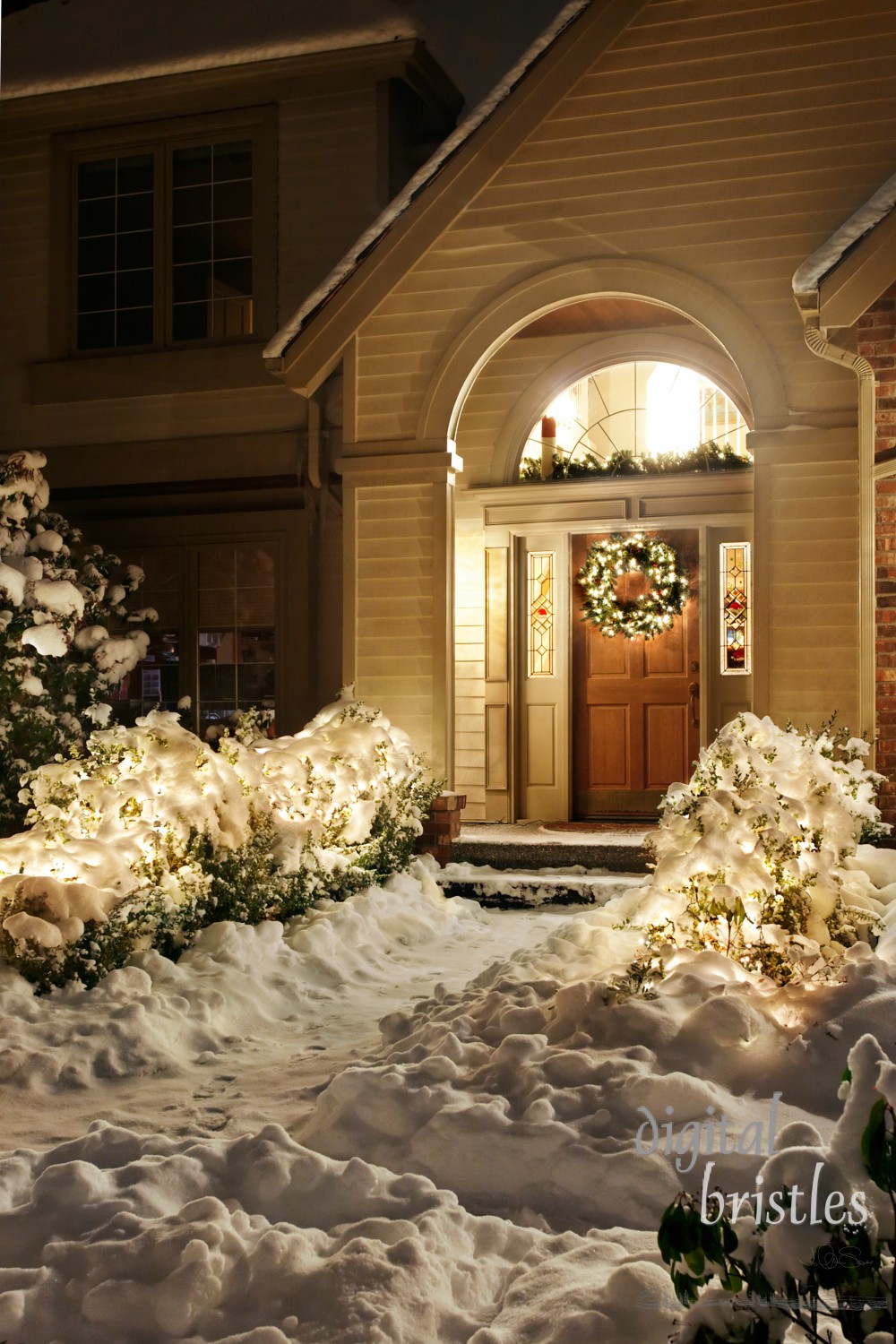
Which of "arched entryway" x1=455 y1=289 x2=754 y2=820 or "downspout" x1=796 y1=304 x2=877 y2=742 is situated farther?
"arched entryway" x1=455 y1=289 x2=754 y2=820

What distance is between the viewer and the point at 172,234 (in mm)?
11977

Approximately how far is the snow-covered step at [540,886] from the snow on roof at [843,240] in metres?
4.00

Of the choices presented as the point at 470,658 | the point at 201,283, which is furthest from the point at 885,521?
the point at 201,283

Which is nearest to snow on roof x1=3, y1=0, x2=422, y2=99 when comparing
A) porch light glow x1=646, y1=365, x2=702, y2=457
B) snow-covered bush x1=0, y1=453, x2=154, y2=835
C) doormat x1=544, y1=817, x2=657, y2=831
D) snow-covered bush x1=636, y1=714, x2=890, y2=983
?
porch light glow x1=646, y1=365, x2=702, y2=457

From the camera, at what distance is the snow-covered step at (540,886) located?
8.72m

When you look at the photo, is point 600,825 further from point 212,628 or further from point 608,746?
point 212,628

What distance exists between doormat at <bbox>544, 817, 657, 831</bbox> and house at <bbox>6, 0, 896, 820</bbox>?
0.18m

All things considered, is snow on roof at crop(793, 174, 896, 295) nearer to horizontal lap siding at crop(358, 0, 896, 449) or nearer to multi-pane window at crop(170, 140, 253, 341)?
horizontal lap siding at crop(358, 0, 896, 449)

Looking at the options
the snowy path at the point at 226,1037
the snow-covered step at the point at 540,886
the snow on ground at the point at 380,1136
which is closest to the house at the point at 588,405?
the snow-covered step at the point at 540,886

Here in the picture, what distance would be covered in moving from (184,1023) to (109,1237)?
87.6 inches

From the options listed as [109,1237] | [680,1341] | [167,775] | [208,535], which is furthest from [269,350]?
[680,1341]

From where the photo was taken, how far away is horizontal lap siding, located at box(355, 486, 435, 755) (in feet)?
31.7

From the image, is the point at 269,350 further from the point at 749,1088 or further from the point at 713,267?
the point at 749,1088

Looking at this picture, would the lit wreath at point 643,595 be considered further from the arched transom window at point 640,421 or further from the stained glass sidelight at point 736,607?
the arched transom window at point 640,421
